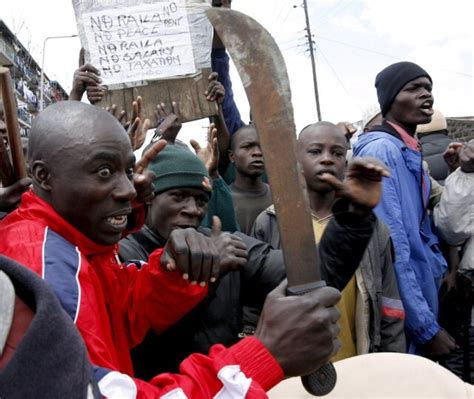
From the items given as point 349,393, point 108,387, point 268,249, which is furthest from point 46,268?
point 268,249

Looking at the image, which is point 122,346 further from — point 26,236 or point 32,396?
point 32,396

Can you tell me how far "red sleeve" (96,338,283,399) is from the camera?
1.33m

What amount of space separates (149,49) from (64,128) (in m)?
1.87

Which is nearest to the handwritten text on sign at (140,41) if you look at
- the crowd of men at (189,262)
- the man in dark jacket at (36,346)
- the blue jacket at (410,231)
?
the crowd of men at (189,262)

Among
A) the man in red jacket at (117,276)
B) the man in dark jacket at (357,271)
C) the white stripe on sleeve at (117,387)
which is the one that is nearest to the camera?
the white stripe on sleeve at (117,387)

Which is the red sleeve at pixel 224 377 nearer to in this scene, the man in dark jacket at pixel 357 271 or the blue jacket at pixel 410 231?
the man in dark jacket at pixel 357 271

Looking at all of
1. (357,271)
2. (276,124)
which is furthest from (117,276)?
(357,271)

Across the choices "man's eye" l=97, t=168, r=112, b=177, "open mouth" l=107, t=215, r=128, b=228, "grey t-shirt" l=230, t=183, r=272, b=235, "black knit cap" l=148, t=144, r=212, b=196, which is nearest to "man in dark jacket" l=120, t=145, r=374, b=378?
"black knit cap" l=148, t=144, r=212, b=196

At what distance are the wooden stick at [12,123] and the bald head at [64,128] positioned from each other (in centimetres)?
28

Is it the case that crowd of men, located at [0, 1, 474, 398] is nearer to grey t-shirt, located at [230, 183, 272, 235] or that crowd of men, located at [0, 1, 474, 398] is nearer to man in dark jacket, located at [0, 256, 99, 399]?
man in dark jacket, located at [0, 256, 99, 399]

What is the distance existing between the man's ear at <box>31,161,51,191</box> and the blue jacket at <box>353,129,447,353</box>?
7.08 feet

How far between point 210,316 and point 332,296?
3.20ft

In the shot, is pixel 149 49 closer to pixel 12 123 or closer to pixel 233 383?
pixel 12 123

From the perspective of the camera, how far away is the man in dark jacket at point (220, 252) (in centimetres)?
205
